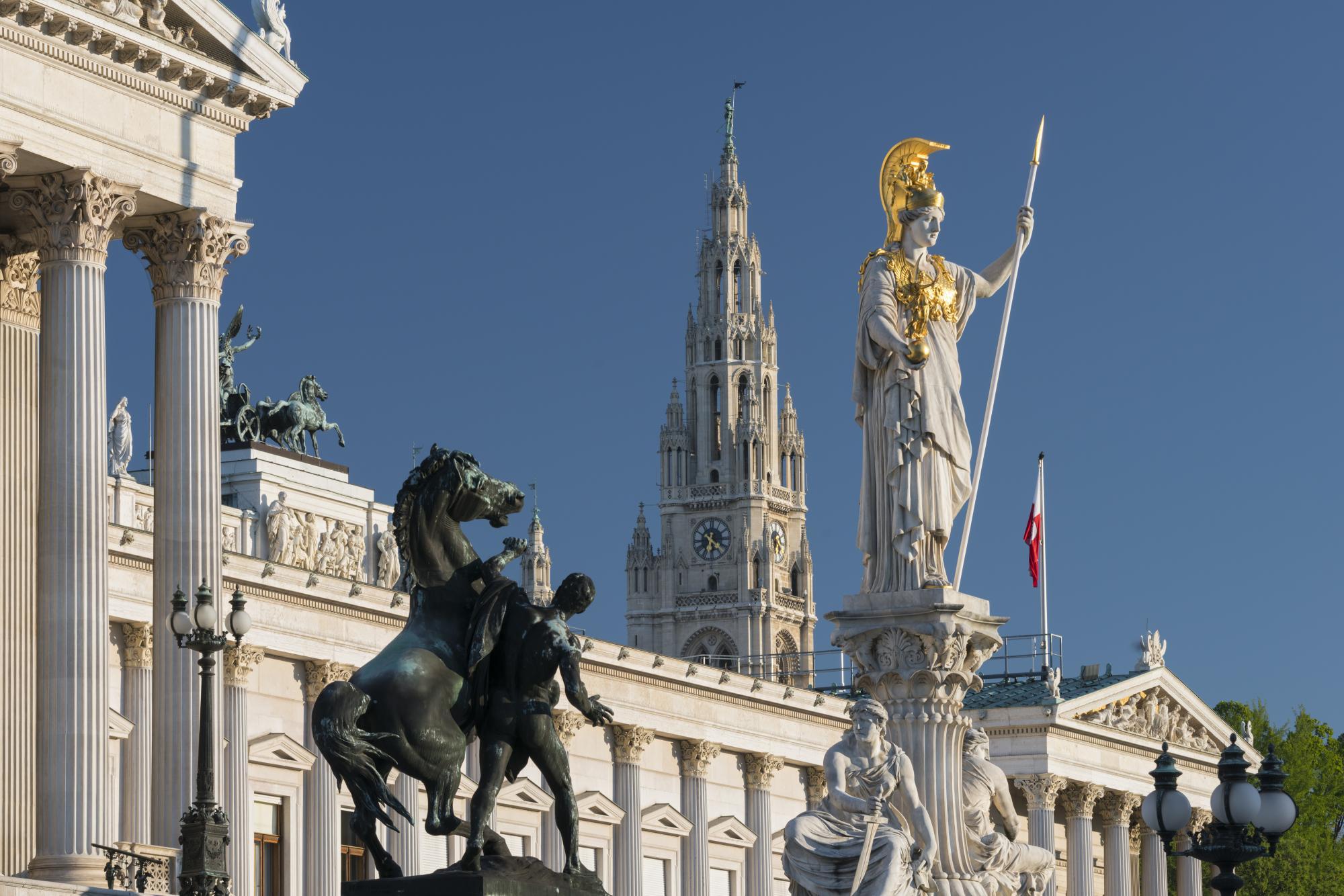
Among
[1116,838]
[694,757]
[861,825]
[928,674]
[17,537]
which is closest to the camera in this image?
[861,825]

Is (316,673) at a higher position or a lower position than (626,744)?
higher

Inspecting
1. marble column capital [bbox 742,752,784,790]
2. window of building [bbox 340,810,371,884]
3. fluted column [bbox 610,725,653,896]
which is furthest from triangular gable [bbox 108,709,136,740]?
marble column capital [bbox 742,752,784,790]

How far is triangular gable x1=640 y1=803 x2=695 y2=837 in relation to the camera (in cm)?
7019

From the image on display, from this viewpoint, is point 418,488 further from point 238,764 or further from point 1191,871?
point 1191,871

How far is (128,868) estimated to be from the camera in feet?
110

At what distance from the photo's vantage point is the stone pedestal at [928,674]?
1894 cm

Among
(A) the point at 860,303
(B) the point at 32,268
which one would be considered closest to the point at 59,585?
(B) the point at 32,268

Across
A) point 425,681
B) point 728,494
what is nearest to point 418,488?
point 425,681

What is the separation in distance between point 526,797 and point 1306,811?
134 feet

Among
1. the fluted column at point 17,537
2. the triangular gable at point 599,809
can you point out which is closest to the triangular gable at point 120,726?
the fluted column at point 17,537

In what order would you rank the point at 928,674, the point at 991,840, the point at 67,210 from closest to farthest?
the point at 928,674 < the point at 991,840 < the point at 67,210

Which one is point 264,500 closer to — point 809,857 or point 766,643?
point 809,857

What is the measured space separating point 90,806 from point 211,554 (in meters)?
3.81

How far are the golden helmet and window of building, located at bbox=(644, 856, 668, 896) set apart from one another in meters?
51.5
